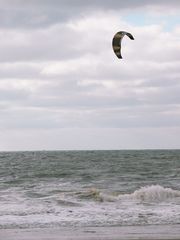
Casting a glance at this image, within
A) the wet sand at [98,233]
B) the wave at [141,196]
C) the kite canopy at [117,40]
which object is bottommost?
the wet sand at [98,233]

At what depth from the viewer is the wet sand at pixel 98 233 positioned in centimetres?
1365

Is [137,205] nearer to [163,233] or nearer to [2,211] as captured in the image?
[2,211]

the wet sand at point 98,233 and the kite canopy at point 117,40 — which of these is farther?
the kite canopy at point 117,40

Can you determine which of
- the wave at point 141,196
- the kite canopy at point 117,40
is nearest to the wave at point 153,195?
the wave at point 141,196

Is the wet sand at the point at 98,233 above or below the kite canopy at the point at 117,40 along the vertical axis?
below

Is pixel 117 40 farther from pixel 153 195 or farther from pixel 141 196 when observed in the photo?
pixel 153 195

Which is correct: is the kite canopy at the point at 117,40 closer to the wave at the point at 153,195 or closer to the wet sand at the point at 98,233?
the wet sand at the point at 98,233

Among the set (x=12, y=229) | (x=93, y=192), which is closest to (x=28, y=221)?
(x=12, y=229)

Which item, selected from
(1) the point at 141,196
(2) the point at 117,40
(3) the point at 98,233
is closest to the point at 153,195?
(1) the point at 141,196

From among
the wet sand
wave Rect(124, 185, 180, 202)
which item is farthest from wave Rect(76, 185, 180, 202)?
the wet sand

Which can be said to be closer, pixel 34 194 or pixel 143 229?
pixel 143 229

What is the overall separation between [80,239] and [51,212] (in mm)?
5761

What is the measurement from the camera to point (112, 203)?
22500 millimetres

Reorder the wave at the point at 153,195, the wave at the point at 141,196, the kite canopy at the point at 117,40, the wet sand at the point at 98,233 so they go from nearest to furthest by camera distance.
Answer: the wet sand at the point at 98,233
the kite canopy at the point at 117,40
the wave at the point at 141,196
the wave at the point at 153,195
